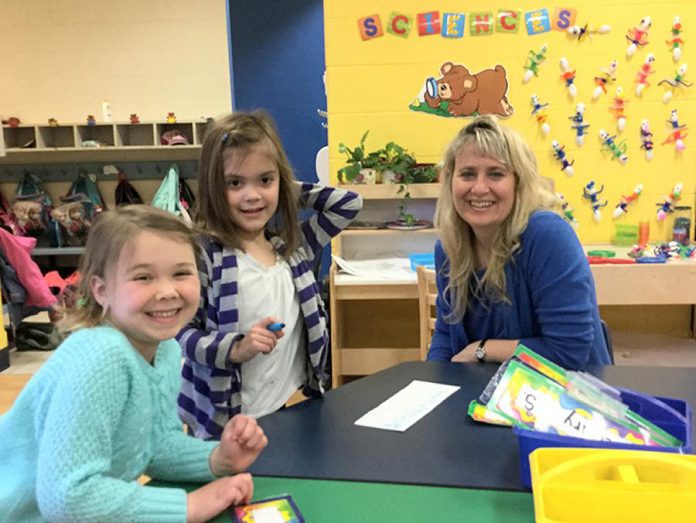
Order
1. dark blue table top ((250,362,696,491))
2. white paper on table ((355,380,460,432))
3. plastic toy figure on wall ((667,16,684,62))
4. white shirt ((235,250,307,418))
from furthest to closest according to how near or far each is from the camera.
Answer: plastic toy figure on wall ((667,16,684,62)) → white shirt ((235,250,307,418)) → white paper on table ((355,380,460,432)) → dark blue table top ((250,362,696,491))

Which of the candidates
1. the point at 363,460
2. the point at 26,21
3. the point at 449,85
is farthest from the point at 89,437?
the point at 26,21

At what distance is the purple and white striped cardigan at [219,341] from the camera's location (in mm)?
1362

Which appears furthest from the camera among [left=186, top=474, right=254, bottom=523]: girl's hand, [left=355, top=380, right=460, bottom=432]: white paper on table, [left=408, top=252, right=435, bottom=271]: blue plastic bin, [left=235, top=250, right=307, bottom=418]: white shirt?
[left=408, top=252, right=435, bottom=271]: blue plastic bin

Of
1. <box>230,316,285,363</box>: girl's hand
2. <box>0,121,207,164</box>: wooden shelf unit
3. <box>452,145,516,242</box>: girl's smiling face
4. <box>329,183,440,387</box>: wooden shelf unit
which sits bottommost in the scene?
<box>329,183,440,387</box>: wooden shelf unit

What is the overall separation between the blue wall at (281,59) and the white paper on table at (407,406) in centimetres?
363

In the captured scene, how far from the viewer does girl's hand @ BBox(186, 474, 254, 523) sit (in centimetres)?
87

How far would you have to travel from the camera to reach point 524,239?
62.8 inches

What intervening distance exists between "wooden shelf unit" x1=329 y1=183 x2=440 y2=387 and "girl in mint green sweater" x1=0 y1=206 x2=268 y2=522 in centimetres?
205

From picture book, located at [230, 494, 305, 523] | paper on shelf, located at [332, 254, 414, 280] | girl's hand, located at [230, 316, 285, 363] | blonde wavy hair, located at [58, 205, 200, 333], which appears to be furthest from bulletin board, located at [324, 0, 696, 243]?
picture book, located at [230, 494, 305, 523]

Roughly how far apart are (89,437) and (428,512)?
1.56ft

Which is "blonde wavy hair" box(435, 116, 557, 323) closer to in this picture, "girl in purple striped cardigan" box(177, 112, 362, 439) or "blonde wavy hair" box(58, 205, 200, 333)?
"girl in purple striped cardigan" box(177, 112, 362, 439)

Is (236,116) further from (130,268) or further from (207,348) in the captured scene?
(130,268)

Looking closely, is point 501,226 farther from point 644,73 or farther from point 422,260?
point 644,73

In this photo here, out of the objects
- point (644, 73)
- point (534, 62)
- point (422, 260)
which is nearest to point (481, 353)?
point (422, 260)
